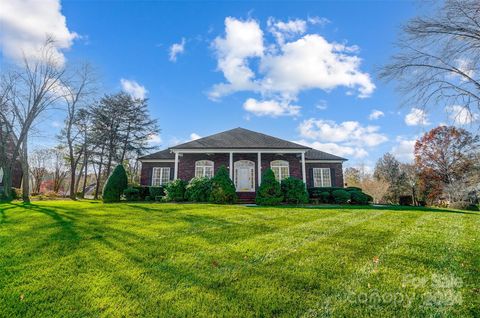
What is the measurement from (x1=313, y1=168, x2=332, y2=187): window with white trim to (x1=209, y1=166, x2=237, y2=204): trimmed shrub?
8.81m

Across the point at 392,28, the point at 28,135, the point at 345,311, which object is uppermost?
the point at 392,28

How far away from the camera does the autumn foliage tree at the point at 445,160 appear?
2369cm

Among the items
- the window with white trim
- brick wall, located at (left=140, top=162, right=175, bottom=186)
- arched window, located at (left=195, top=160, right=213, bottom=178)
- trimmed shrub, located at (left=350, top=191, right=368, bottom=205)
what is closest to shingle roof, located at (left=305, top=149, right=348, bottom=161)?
the window with white trim

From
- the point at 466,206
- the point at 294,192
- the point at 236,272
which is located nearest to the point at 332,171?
the point at 294,192

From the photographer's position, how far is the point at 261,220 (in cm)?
682

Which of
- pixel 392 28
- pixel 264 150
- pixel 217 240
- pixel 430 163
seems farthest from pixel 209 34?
pixel 430 163

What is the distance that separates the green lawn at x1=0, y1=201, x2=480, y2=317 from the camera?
2.42 meters

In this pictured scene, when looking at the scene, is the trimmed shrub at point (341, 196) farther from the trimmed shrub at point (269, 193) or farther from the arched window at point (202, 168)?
the arched window at point (202, 168)

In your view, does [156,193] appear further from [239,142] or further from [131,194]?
[239,142]

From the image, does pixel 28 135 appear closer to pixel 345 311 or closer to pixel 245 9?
pixel 245 9

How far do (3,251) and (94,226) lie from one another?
181 cm

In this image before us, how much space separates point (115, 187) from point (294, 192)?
1076 centimetres

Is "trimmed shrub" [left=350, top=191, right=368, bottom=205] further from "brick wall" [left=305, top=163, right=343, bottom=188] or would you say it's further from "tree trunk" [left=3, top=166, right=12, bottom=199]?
"tree trunk" [left=3, top=166, right=12, bottom=199]

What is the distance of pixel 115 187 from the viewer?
13773 millimetres
